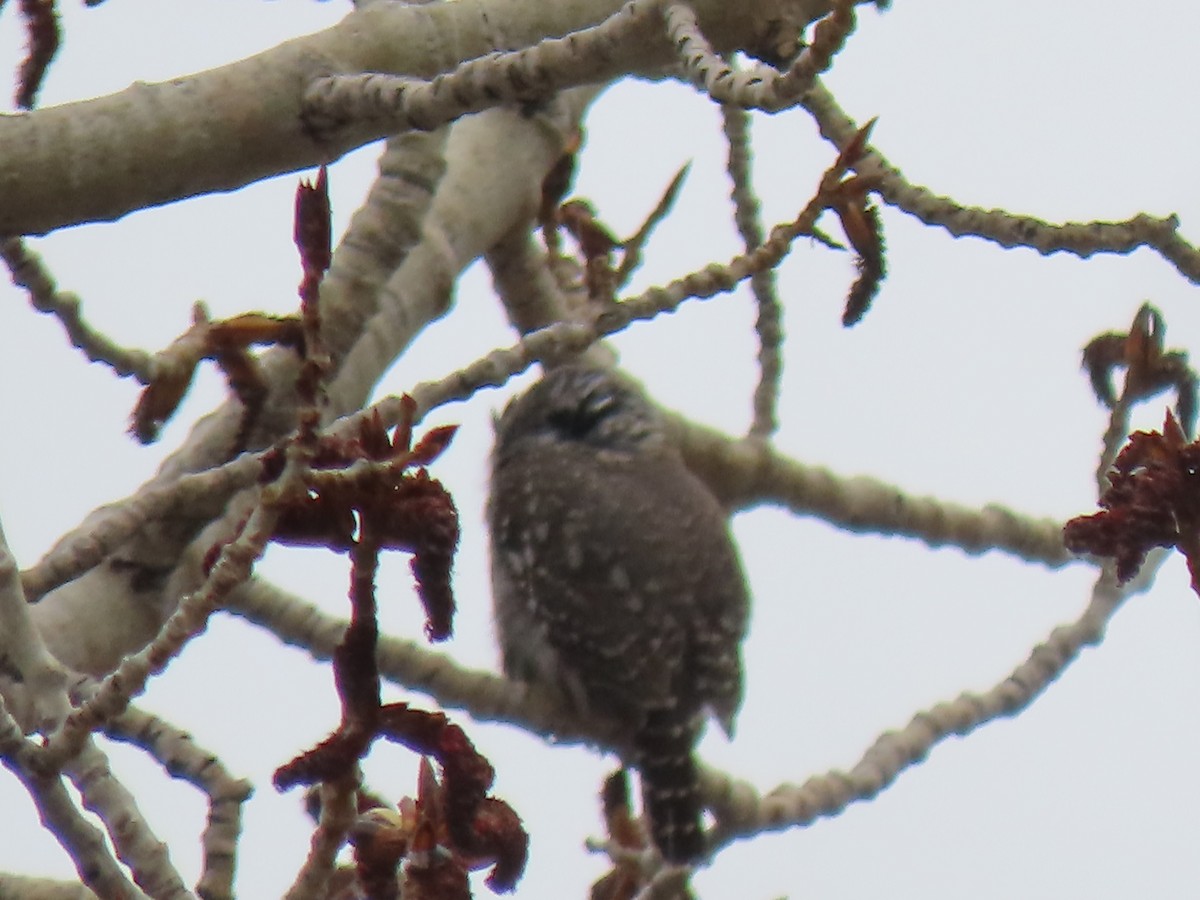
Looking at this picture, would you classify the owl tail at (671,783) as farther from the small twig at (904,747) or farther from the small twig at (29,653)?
the small twig at (29,653)

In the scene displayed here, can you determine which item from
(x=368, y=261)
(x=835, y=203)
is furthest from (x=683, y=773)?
(x=835, y=203)

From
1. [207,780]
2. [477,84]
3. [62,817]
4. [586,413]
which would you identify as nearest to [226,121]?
[477,84]

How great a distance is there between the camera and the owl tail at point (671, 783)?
3.30m

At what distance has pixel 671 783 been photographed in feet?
11.7

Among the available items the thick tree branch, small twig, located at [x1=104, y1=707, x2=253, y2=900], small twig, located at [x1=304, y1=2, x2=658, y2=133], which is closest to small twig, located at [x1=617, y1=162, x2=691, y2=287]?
the thick tree branch

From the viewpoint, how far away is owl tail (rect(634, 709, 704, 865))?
10.8 feet

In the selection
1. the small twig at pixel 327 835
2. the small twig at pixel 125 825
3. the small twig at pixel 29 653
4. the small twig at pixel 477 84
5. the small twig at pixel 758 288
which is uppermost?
the small twig at pixel 758 288

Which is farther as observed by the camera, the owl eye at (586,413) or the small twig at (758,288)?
the owl eye at (586,413)

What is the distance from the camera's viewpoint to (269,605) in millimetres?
2873

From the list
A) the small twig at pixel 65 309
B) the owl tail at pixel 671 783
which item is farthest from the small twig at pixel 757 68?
the owl tail at pixel 671 783

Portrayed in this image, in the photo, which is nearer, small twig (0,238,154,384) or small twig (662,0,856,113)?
small twig (662,0,856,113)

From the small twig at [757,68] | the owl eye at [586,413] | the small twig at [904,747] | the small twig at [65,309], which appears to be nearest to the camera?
the small twig at [757,68]

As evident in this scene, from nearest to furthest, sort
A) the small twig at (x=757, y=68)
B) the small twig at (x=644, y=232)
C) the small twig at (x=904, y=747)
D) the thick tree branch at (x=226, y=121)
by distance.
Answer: the small twig at (x=757, y=68)
the thick tree branch at (x=226, y=121)
the small twig at (x=644, y=232)
the small twig at (x=904, y=747)

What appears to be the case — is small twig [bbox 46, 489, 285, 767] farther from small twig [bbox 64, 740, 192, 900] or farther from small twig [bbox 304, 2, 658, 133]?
small twig [bbox 304, 2, 658, 133]
